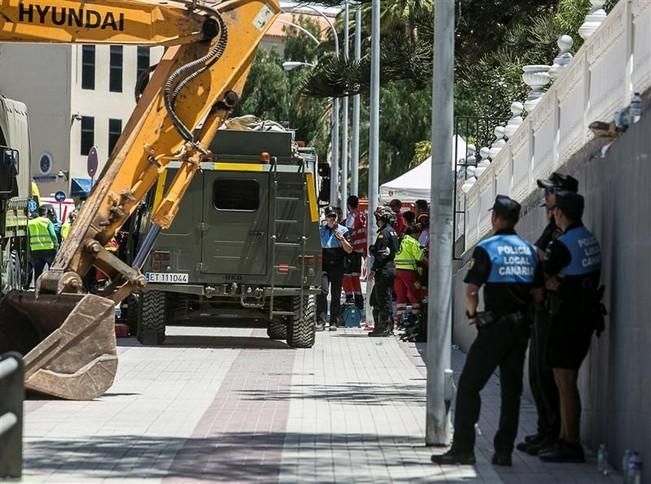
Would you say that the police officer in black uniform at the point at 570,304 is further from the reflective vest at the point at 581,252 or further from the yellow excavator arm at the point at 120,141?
the yellow excavator arm at the point at 120,141

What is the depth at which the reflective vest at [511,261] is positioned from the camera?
10430mm

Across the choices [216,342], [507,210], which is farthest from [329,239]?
[507,210]

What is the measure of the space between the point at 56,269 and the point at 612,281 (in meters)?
6.87

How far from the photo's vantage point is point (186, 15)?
1677 cm

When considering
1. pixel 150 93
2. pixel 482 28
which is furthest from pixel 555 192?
pixel 482 28

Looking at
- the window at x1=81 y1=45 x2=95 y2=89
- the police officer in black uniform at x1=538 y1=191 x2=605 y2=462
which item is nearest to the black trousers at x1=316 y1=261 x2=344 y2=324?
the police officer in black uniform at x1=538 y1=191 x2=605 y2=462

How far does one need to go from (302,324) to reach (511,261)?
39.2ft

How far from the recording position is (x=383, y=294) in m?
25.5

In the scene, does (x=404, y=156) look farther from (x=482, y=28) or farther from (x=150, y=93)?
(x=150, y=93)

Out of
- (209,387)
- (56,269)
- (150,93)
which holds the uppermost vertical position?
(150,93)

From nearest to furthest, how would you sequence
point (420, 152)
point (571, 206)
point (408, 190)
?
point (571, 206) < point (408, 190) < point (420, 152)

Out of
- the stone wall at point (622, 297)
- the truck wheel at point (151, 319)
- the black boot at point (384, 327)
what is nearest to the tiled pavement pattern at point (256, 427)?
the stone wall at point (622, 297)

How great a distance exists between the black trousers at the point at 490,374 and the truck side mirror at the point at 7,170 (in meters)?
8.53

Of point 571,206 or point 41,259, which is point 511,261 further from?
point 41,259
